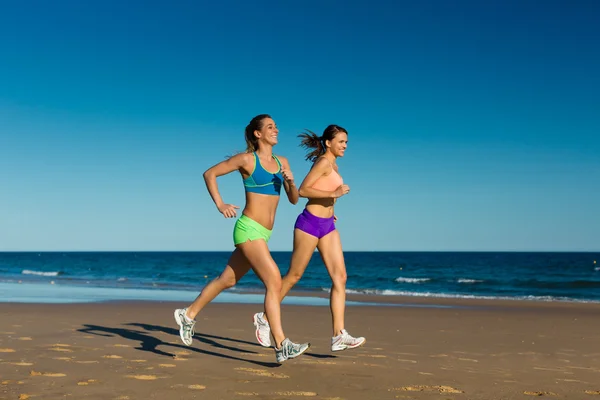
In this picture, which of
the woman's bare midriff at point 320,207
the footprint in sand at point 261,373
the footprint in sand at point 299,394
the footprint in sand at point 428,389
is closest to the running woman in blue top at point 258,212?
the footprint in sand at point 261,373

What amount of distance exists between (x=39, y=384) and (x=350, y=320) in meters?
7.06

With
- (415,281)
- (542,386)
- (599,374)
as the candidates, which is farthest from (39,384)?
(415,281)

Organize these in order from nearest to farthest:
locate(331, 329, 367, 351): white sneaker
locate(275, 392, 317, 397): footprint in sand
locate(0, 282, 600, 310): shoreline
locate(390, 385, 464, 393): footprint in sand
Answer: locate(275, 392, 317, 397): footprint in sand
locate(390, 385, 464, 393): footprint in sand
locate(331, 329, 367, 351): white sneaker
locate(0, 282, 600, 310): shoreline

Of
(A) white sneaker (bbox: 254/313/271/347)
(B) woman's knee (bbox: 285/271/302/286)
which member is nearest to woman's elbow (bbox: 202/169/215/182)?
(B) woman's knee (bbox: 285/271/302/286)

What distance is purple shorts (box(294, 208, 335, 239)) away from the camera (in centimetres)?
594

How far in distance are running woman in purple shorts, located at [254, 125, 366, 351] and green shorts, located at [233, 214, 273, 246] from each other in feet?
1.79

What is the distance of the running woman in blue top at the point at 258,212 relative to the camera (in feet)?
17.4

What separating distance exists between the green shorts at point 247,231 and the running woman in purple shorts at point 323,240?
0.55 metres

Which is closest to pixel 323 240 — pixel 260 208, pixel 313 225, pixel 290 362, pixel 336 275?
pixel 313 225

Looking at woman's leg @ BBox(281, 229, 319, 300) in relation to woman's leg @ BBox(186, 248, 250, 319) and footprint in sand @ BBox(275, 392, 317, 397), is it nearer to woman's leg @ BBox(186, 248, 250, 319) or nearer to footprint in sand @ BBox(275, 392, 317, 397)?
woman's leg @ BBox(186, 248, 250, 319)

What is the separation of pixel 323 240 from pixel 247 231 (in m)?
0.90

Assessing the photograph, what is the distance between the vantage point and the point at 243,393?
450 cm

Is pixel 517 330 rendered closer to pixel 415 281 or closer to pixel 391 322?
pixel 391 322

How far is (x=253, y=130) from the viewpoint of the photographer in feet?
18.8
